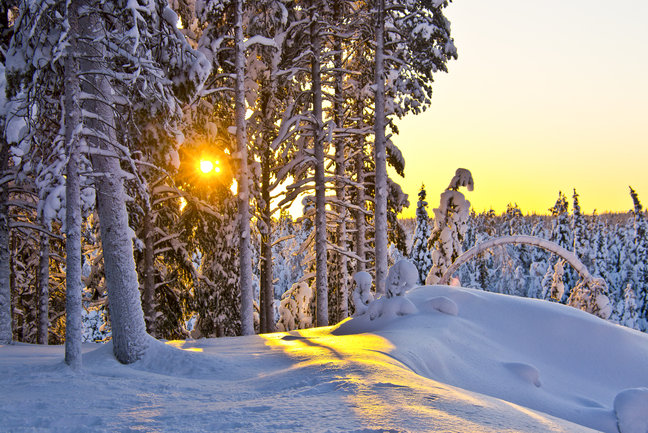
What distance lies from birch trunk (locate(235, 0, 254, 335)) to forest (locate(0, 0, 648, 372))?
49 millimetres

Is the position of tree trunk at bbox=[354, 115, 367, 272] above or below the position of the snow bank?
above

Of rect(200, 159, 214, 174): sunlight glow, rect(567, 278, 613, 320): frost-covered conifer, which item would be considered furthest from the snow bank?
rect(200, 159, 214, 174): sunlight glow

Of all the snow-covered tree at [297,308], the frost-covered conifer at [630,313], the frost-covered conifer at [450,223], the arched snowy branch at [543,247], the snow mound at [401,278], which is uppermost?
the frost-covered conifer at [450,223]

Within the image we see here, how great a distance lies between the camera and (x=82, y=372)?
20.0 ft

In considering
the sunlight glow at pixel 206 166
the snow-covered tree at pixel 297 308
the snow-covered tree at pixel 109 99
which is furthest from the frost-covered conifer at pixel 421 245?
the snow-covered tree at pixel 109 99

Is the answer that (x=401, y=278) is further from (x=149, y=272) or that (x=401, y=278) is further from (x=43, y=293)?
(x=43, y=293)

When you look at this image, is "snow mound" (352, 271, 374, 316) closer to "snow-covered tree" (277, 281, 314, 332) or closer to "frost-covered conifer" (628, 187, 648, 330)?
"snow-covered tree" (277, 281, 314, 332)

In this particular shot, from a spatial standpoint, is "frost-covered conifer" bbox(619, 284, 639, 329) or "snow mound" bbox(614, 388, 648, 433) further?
"frost-covered conifer" bbox(619, 284, 639, 329)

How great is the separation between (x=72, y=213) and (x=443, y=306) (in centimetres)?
714

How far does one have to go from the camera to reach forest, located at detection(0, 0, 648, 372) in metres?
6.88

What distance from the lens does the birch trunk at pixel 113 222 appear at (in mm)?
6910

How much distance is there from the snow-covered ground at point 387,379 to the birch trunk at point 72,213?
0.47 meters

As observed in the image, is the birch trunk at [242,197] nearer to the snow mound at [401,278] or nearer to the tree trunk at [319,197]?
the tree trunk at [319,197]

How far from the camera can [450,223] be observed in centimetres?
1756
